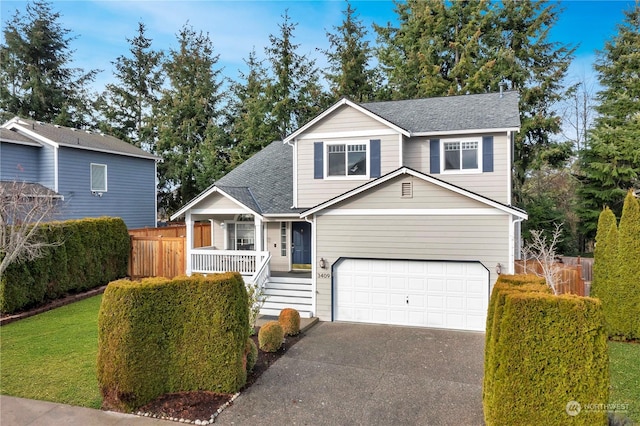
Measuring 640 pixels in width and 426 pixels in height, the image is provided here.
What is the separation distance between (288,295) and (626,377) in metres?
8.94

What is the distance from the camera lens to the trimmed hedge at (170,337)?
20.8ft

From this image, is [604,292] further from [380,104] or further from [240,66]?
[240,66]

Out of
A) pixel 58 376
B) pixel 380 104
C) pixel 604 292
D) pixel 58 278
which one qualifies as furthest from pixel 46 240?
pixel 604 292

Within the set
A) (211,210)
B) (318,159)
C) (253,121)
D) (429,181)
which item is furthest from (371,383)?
(253,121)

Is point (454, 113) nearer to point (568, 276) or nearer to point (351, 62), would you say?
point (568, 276)

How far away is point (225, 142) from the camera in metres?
30.1

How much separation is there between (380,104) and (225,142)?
16.7m

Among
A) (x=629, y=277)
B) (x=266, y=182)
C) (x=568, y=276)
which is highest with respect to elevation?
(x=266, y=182)

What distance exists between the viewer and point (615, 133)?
19672 mm

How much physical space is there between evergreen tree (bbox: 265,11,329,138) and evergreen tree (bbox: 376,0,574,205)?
252 inches

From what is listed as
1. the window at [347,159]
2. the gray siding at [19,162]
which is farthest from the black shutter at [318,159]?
the gray siding at [19,162]

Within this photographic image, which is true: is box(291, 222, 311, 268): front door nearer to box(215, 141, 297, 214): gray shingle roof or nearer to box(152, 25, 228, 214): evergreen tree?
box(215, 141, 297, 214): gray shingle roof

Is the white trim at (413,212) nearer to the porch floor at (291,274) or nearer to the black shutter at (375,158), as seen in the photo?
the black shutter at (375,158)

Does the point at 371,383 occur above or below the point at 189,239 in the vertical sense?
below
